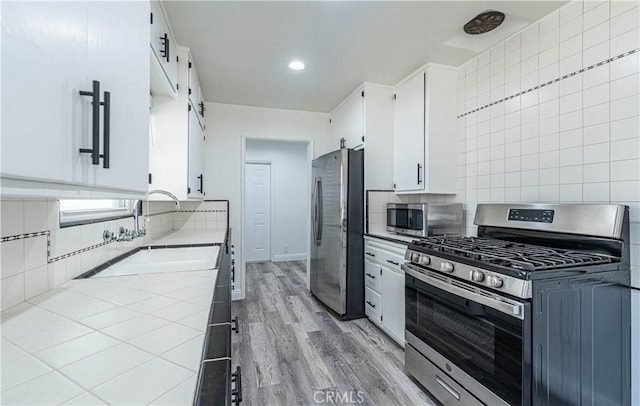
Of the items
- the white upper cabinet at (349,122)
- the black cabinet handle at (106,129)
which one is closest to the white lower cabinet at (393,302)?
the white upper cabinet at (349,122)

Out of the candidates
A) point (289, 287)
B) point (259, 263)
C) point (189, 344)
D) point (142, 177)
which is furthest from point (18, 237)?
point (259, 263)

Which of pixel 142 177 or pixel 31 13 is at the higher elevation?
pixel 31 13

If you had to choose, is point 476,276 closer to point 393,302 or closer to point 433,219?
point 433,219

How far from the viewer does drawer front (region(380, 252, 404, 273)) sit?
2.32 m

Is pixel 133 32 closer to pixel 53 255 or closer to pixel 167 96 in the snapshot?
pixel 53 255

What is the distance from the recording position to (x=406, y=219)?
2.58 metres

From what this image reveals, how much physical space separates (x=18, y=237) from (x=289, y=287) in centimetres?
337

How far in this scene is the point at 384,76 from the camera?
2.76 meters

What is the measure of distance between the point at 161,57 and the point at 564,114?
2.36m

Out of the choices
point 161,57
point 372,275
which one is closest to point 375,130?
point 372,275

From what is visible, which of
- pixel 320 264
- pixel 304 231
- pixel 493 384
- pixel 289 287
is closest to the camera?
pixel 493 384

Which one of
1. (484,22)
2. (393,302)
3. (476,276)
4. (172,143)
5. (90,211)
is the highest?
(484,22)

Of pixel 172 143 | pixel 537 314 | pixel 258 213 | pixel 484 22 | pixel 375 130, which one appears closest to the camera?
pixel 537 314

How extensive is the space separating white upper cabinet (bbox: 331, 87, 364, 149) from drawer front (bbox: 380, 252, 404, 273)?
119 cm
